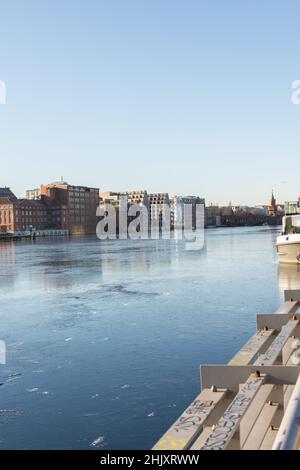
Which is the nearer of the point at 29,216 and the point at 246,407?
the point at 246,407

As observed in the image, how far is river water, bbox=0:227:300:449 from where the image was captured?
352 inches

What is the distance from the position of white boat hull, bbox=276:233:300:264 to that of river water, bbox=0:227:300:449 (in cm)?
1160

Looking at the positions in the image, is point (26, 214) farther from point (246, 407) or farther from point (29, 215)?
point (246, 407)

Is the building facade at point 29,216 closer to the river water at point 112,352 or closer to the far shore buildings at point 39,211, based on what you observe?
the far shore buildings at point 39,211

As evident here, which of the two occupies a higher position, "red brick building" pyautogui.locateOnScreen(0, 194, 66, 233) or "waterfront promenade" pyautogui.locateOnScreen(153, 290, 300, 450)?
"red brick building" pyautogui.locateOnScreen(0, 194, 66, 233)

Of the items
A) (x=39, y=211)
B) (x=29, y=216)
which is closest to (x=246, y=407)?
(x=29, y=216)

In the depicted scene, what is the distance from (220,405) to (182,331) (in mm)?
10829

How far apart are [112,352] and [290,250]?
30.3 meters

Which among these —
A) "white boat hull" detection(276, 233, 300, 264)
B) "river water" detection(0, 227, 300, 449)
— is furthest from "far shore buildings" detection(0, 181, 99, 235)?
"river water" detection(0, 227, 300, 449)

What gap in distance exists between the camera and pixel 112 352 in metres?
13.9

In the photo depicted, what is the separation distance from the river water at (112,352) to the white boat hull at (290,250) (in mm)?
11599

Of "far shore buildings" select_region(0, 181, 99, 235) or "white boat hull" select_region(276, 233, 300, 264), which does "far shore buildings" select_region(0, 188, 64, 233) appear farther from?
"white boat hull" select_region(276, 233, 300, 264)

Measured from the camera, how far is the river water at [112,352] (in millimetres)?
8945
